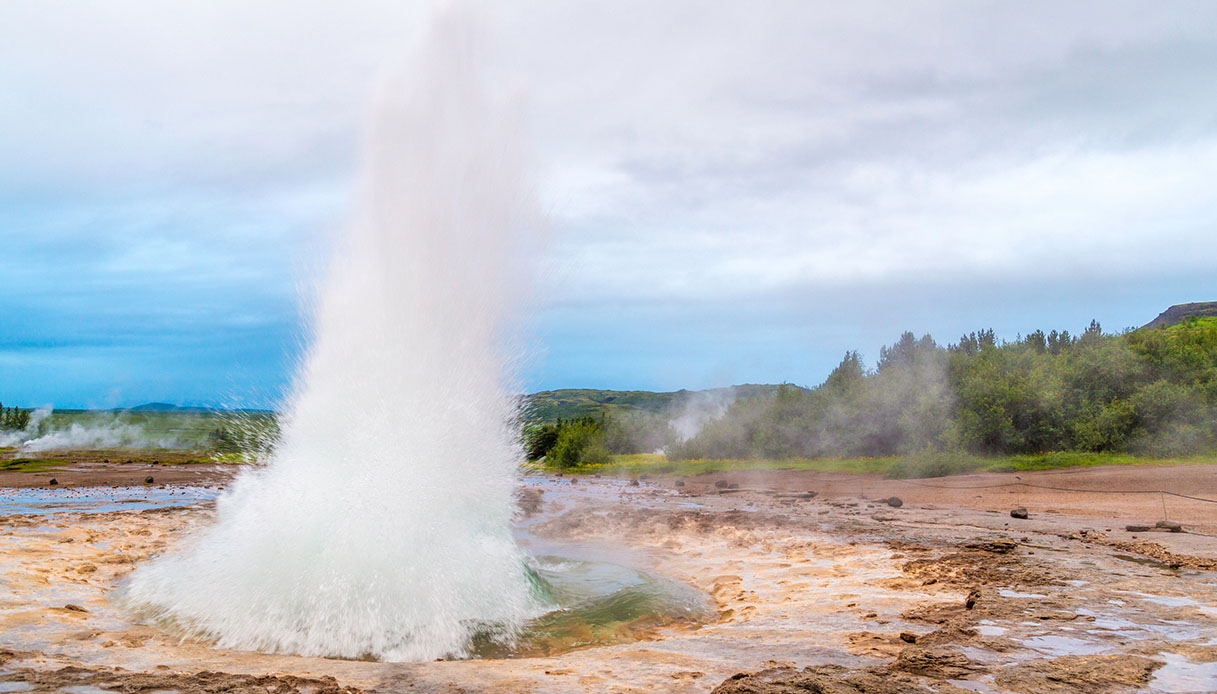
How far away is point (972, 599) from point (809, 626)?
7.70 ft

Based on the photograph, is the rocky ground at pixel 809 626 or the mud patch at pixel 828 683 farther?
the rocky ground at pixel 809 626

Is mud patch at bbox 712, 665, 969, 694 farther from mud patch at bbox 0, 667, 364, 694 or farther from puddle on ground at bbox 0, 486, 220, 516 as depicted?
puddle on ground at bbox 0, 486, 220, 516

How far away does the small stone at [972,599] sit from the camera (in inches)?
328

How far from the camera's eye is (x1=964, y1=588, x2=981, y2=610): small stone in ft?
27.3

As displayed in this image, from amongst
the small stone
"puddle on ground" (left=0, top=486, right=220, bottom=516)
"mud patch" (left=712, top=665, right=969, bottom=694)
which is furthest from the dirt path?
"puddle on ground" (left=0, top=486, right=220, bottom=516)

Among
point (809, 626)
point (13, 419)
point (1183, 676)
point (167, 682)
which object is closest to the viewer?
point (167, 682)

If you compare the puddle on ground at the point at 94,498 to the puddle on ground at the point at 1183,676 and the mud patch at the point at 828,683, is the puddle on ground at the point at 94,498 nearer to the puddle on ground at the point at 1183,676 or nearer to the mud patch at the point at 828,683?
the mud patch at the point at 828,683

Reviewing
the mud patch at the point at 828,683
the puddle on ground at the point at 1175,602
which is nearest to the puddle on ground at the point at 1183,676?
the mud patch at the point at 828,683

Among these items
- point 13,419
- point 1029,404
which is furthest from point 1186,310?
point 13,419

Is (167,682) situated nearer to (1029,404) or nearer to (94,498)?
(94,498)

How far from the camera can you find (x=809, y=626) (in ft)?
25.4

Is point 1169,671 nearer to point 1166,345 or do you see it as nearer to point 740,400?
point 1166,345

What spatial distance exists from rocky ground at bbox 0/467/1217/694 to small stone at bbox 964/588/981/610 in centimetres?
3

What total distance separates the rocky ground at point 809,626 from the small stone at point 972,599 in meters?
0.03
